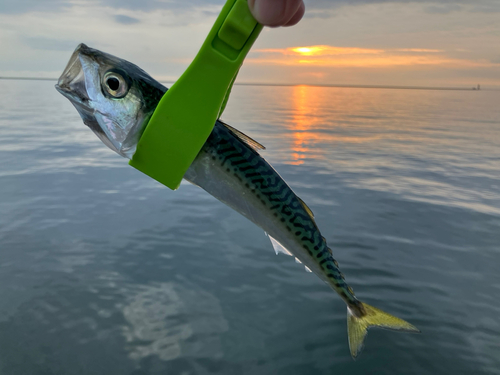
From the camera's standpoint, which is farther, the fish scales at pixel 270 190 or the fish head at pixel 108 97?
the fish scales at pixel 270 190

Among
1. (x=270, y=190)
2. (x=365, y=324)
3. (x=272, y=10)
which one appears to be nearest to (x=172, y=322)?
(x=365, y=324)

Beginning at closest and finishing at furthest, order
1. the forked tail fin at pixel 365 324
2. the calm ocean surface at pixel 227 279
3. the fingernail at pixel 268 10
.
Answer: the fingernail at pixel 268 10 → the forked tail fin at pixel 365 324 → the calm ocean surface at pixel 227 279

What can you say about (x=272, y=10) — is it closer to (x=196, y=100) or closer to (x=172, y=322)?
(x=196, y=100)

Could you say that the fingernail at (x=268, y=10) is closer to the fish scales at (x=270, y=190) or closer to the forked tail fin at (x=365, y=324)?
the fish scales at (x=270, y=190)

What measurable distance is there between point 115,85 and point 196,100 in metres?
0.50

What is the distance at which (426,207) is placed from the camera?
10617 millimetres

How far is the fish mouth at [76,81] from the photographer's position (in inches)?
77.0

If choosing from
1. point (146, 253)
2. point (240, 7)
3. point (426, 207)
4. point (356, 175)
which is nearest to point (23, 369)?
point (146, 253)

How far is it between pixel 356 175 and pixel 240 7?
12922mm

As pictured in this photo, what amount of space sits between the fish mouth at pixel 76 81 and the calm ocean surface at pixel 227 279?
13.3 ft

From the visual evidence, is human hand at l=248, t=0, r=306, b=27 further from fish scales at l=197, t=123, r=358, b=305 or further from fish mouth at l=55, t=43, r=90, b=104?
fish mouth at l=55, t=43, r=90, b=104

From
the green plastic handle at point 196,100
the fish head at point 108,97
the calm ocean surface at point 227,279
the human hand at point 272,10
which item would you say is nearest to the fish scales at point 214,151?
Result: the fish head at point 108,97

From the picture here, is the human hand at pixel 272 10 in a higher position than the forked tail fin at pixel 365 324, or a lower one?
higher

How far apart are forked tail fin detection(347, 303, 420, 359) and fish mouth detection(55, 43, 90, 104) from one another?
2.62 metres
